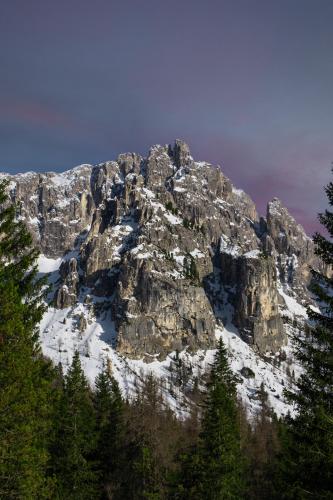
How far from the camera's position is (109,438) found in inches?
1747

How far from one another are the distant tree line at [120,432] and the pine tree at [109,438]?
0.11 metres

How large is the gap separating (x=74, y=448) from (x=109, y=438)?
914cm

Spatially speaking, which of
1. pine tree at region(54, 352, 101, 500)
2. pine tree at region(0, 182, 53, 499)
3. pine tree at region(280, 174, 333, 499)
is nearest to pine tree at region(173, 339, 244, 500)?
pine tree at region(280, 174, 333, 499)

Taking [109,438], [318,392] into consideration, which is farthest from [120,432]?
[318,392]

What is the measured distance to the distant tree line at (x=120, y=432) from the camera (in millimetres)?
15578

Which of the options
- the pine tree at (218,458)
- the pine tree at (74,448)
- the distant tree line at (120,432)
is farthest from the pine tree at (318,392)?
the pine tree at (74,448)

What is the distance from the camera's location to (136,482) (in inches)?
1433

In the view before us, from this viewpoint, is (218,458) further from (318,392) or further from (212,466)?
(318,392)

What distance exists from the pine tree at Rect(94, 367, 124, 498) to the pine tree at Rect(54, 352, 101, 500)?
266 cm

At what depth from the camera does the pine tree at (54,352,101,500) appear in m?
34.9

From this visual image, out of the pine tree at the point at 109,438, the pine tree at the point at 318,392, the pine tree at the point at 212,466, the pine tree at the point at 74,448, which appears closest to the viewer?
the pine tree at the point at 318,392

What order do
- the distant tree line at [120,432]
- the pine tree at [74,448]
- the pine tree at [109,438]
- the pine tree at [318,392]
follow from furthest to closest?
the pine tree at [109,438] → the pine tree at [74,448] → the pine tree at [318,392] → the distant tree line at [120,432]

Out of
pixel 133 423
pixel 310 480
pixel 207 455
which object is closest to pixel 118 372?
pixel 133 423

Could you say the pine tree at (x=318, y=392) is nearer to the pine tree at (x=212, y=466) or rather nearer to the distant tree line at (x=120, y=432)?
the distant tree line at (x=120, y=432)
